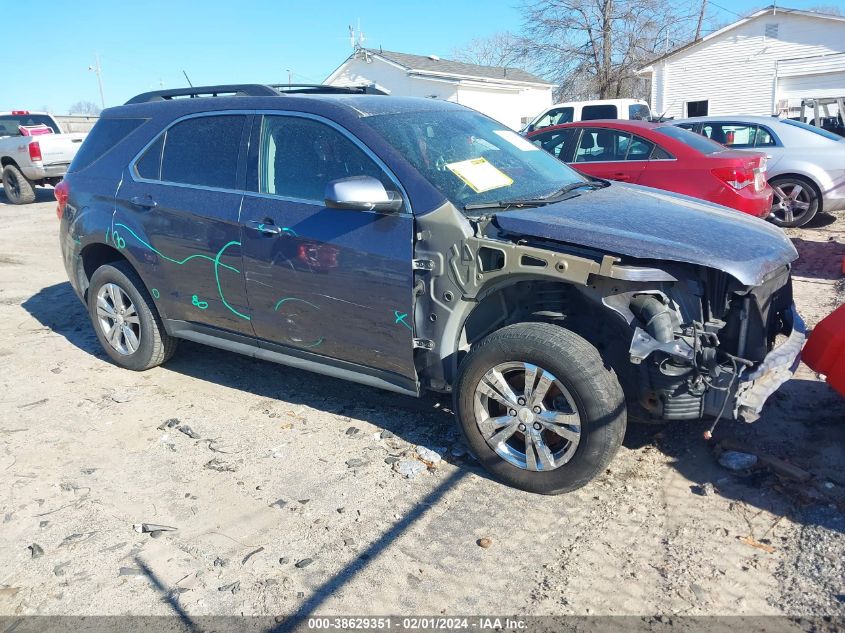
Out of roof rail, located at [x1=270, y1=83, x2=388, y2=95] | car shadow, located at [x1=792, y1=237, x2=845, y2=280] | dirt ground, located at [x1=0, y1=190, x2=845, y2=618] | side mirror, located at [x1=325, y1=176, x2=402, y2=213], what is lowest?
dirt ground, located at [x1=0, y1=190, x2=845, y2=618]

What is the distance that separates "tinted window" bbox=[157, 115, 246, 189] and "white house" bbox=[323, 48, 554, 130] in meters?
24.4

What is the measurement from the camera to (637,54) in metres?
32.1

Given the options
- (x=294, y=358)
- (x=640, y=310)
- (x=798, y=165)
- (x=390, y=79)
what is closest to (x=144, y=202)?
(x=294, y=358)

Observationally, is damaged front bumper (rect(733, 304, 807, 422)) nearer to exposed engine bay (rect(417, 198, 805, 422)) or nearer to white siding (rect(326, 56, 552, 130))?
exposed engine bay (rect(417, 198, 805, 422))

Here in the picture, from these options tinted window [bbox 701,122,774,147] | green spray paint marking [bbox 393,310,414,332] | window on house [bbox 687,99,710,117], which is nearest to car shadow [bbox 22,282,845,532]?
green spray paint marking [bbox 393,310,414,332]

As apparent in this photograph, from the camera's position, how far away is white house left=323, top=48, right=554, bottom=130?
28766mm

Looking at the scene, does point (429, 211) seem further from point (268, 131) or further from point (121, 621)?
point (121, 621)

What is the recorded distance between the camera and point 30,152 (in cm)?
1459

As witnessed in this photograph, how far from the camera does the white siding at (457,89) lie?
28812 mm

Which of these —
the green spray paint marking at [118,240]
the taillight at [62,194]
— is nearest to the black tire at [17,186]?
the taillight at [62,194]

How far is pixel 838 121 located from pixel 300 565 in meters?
16.8

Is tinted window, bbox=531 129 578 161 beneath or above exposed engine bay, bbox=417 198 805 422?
above

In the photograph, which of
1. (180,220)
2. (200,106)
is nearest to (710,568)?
(180,220)

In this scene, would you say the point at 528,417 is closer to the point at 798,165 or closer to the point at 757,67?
the point at 798,165
